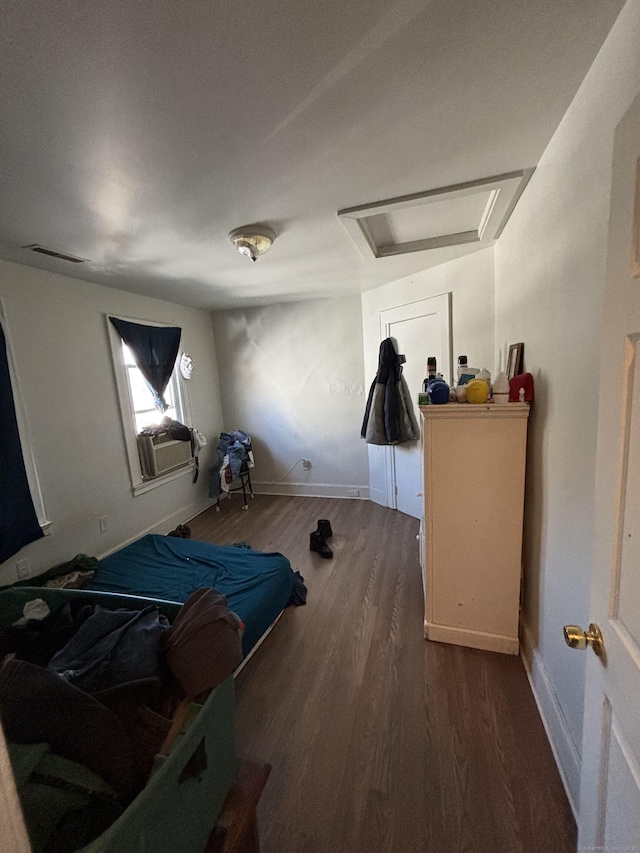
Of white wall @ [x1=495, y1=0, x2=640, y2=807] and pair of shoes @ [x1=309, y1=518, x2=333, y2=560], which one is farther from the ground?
white wall @ [x1=495, y1=0, x2=640, y2=807]

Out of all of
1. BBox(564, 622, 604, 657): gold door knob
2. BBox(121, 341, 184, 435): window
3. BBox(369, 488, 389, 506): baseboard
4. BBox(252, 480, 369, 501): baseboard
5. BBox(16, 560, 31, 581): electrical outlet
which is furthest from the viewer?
BBox(252, 480, 369, 501): baseboard

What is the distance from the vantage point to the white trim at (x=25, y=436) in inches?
86.2

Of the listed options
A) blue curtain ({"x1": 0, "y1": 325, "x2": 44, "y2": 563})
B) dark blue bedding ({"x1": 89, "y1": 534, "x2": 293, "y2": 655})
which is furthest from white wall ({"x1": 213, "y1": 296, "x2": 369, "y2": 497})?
blue curtain ({"x1": 0, "y1": 325, "x2": 44, "y2": 563})

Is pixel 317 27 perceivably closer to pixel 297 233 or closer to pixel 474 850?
pixel 297 233

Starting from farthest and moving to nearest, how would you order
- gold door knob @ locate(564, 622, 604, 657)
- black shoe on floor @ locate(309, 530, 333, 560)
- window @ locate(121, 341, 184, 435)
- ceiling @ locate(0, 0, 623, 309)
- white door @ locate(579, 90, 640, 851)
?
window @ locate(121, 341, 184, 435)
black shoe on floor @ locate(309, 530, 333, 560)
ceiling @ locate(0, 0, 623, 309)
gold door knob @ locate(564, 622, 604, 657)
white door @ locate(579, 90, 640, 851)

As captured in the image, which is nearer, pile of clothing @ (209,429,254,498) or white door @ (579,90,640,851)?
white door @ (579,90,640,851)

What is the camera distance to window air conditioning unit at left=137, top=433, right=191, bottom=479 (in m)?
3.20

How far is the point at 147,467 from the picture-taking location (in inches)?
127

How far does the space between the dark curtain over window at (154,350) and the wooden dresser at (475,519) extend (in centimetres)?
270

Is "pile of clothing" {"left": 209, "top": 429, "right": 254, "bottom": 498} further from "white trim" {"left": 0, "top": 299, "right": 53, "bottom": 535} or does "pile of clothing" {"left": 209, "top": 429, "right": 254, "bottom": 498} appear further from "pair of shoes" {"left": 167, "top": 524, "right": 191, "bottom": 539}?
"white trim" {"left": 0, "top": 299, "right": 53, "bottom": 535}

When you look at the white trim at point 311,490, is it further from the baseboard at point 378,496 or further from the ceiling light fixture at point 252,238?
the ceiling light fixture at point 252,238

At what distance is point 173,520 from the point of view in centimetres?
351

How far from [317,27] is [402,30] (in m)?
0.22

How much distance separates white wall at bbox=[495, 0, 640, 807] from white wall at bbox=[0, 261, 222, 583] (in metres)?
3.03
